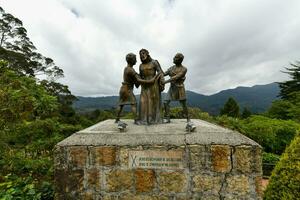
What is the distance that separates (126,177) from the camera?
333 centimetres

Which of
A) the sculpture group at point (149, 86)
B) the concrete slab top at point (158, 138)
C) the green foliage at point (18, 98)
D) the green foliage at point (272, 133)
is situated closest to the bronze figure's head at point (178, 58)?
the sculpture group at point (149, 86)

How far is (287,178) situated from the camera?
3211 millimetres

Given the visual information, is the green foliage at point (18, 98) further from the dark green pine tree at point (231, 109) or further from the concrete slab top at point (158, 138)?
the dark green pine tree at point (231, 109)

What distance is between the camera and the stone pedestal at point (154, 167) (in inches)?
126

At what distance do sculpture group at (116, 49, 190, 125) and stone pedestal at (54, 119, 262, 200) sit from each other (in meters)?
0.63

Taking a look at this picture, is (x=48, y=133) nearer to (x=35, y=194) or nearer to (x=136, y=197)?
(x=35, y=194)

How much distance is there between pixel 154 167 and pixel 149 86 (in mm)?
1248

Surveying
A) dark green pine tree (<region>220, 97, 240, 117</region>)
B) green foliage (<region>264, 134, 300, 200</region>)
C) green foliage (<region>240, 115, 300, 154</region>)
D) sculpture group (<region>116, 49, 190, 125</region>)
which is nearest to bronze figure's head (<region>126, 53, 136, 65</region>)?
sculpture group (<region>116, 49, 190, 125</region>)

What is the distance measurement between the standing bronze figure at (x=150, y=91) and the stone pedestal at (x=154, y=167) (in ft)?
1.97

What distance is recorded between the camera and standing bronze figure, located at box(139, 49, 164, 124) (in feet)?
12.9

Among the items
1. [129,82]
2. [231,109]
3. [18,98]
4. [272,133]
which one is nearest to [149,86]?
[129,82]

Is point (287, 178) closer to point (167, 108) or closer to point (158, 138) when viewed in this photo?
point (158, 138)

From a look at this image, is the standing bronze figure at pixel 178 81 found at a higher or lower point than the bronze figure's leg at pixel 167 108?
higher

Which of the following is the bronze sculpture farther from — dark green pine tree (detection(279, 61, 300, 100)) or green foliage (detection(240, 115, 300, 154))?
dark green pine tree (detection(279, 61, 300, 100))
